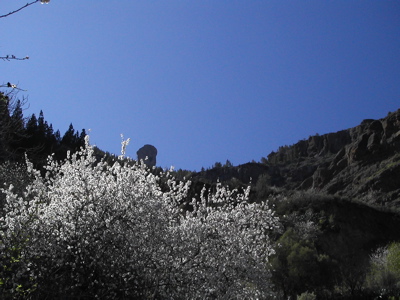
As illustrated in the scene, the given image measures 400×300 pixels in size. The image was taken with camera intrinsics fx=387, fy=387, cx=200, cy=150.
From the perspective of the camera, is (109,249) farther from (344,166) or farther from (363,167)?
(344,166)

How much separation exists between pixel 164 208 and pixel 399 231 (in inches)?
1192

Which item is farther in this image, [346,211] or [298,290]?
[346,211]

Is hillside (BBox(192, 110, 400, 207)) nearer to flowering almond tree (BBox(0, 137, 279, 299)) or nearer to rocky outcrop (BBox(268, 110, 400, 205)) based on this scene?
rocky outcrop (BBox(268, 110, 400, 205))

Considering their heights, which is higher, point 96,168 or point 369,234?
point 96,168

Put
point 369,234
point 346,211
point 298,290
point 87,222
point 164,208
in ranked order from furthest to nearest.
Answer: point 346,211, point 369,234, point 298,290, point 164,208, point 87,222

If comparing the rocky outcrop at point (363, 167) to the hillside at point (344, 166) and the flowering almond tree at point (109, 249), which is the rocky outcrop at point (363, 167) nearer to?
the hillside at point (344, 166)

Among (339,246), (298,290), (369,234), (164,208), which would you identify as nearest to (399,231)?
(369,234)

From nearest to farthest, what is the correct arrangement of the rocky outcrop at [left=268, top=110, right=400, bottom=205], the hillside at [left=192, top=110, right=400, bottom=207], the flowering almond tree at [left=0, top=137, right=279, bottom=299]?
the flowering almond tree at [left=0, top=137, right=279, bottom=299] < the rocky outcrop at [left=268, top=110, right=400, bottom=205] < the hillside at [left=192, top=110, right=400, bottom=207]

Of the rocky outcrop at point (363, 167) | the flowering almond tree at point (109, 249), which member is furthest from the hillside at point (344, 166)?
the flowering almond tree at point (109, 249)

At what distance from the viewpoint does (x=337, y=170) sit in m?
65.8

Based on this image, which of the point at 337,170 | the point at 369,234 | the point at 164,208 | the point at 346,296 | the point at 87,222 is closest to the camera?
the point at 87,222

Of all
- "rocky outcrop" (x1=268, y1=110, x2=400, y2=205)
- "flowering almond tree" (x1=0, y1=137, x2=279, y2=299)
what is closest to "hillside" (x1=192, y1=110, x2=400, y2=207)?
"rocky outcrop" (x1=268, y1=110, x2=400, y2=205)

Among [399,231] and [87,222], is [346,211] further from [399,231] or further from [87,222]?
[87,222]

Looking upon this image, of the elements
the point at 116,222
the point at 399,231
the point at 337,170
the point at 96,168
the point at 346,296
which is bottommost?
the point at 346,296
